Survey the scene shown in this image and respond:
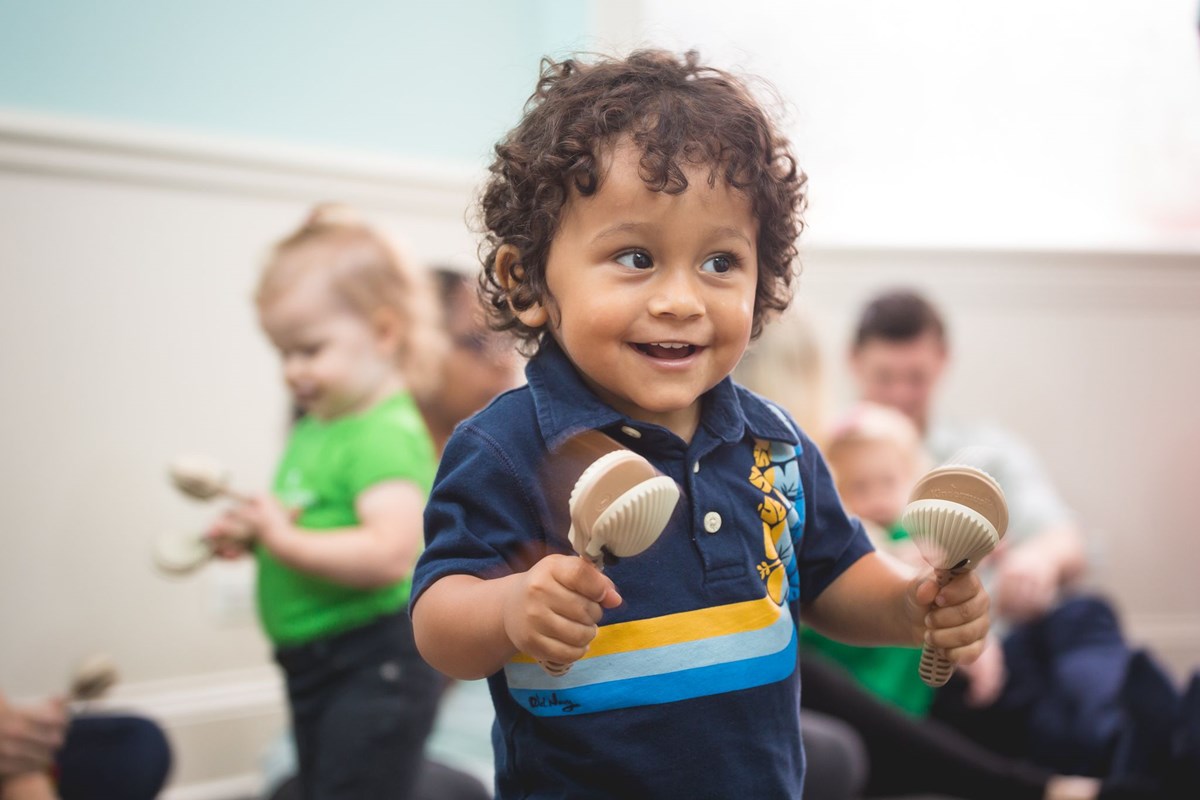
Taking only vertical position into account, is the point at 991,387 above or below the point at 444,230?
below

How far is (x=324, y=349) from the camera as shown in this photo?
121 centimetres

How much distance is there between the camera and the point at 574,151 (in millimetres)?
653

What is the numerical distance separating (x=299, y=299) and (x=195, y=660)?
810mm

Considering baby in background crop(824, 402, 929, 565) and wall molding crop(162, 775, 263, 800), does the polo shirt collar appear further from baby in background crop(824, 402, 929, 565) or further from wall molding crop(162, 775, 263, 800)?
wall molding crop(162, 775, 263, 800)

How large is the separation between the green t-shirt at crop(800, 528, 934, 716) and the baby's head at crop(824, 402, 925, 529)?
43 mm

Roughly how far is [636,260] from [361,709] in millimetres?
664

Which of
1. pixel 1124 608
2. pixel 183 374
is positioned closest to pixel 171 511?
pixel 183 374

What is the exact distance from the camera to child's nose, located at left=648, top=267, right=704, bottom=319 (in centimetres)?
63

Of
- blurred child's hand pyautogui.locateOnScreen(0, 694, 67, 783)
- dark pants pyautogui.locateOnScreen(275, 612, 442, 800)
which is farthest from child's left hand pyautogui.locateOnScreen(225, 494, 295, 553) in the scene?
blurred child's hand pyautogui.locateOnScreen(0, 694, 67, 783)

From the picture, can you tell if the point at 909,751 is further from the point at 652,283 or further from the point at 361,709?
the point at 652,283

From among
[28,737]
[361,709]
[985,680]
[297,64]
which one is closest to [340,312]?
[361,709]

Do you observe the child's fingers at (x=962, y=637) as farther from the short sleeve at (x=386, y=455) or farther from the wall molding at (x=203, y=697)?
the wall molding at (x=203, y=697)

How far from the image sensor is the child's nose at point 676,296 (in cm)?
63

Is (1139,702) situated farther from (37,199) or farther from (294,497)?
(37,199)
